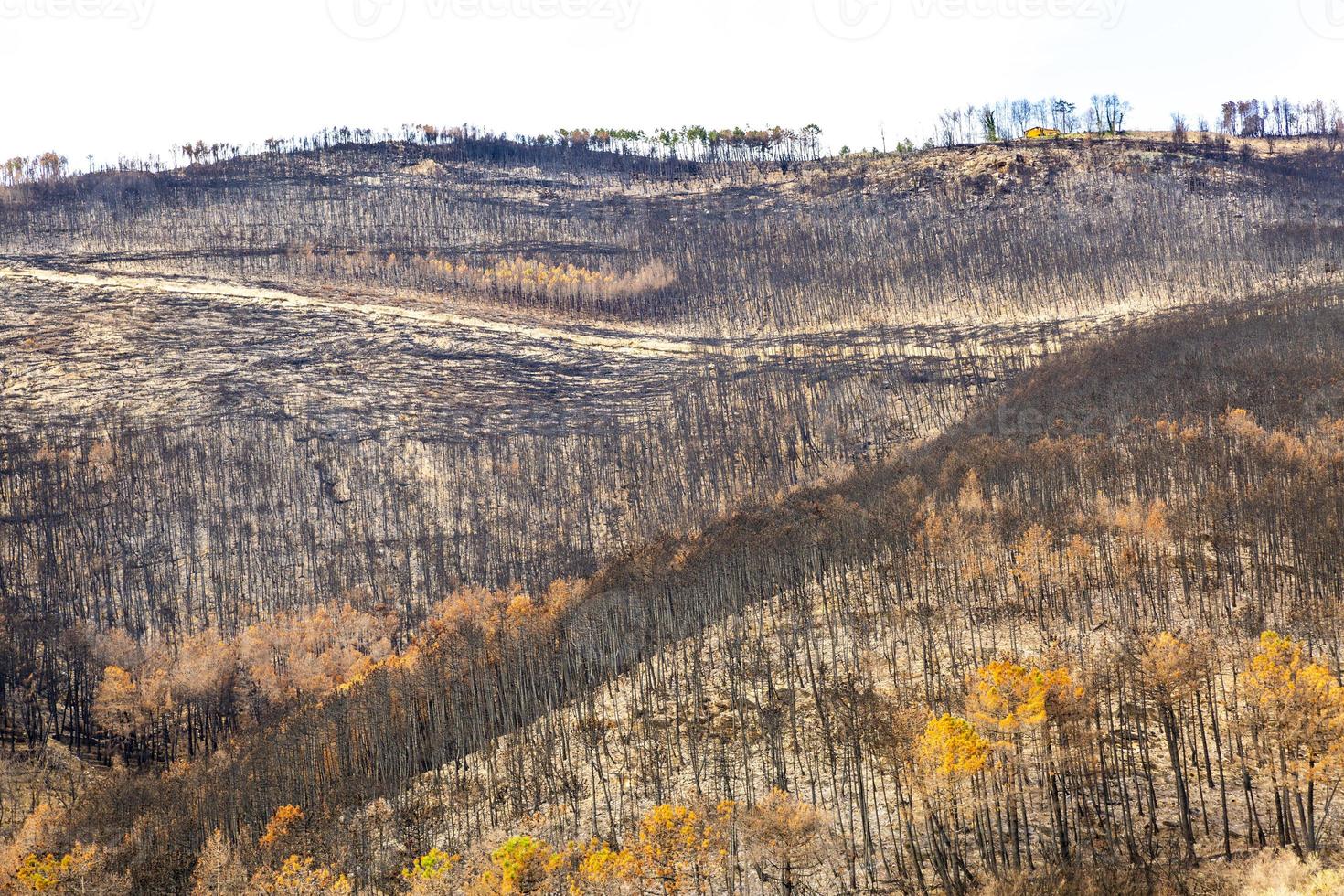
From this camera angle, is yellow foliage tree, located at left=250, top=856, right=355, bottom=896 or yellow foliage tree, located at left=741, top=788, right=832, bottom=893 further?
yellow foliage tree, located at left=250, top=856, right=355, bottom=896

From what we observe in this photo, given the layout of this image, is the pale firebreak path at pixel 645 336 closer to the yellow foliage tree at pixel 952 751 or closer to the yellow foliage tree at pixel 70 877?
the yellow foliage tree at pixel 70 877

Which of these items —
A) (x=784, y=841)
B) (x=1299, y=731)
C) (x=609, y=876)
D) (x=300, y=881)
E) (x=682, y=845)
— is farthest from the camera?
(x=300, y=881)

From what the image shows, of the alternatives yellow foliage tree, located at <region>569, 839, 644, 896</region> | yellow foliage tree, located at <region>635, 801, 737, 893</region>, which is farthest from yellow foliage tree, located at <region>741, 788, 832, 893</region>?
yellow foliage tree, located at <region>569, 839, 644, 896</region>

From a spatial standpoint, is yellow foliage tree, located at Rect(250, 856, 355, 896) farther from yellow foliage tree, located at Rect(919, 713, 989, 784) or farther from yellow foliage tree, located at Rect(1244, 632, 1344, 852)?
yellow foliage tree, located at Rect(1244, 632, 1344, 852)

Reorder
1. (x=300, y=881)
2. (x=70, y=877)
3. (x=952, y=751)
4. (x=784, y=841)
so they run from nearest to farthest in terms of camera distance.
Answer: (x=784, y=841), (x=952, y=751), (x=300, y=881), (x=70, y=877)

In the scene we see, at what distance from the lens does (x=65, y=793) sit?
61.9 m

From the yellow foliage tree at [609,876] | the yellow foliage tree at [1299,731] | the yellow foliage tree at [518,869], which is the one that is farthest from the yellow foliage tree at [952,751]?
the yellow foliage tree at [518,869]

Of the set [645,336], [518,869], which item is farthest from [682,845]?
[645,336]

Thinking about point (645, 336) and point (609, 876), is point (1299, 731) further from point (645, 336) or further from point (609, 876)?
point (645, 336)

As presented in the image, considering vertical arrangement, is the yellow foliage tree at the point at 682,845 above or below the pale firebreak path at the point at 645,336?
below

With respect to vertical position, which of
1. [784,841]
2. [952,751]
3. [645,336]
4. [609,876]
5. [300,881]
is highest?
[645,336]

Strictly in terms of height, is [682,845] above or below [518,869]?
above

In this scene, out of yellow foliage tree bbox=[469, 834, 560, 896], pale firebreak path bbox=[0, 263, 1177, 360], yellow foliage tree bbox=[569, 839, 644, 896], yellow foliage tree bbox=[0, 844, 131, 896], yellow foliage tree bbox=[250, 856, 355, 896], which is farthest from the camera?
pale firebreak path bbox=[0, 263, 1177, 360]

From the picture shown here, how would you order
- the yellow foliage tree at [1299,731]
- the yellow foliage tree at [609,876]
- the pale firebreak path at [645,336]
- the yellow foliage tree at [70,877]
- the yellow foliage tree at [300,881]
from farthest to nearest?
the pale firebreak path at [645,336], the yellow foliage tree at [70,877], the yellow foliage tree at [300,881], the yellow foliage tree at [609,876], the yellow foliage tree at [1299,731]
